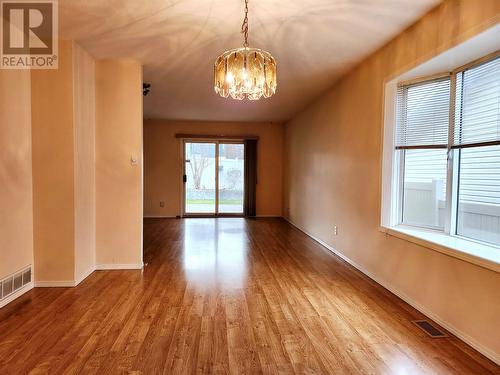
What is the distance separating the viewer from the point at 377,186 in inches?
128

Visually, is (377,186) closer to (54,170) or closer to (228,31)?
(228,31)

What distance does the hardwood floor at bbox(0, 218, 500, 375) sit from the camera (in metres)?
1.84

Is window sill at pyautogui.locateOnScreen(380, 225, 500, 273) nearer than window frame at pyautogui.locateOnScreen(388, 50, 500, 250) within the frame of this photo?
Yes

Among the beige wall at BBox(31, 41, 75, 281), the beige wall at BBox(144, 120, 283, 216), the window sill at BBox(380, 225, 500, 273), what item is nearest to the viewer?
the window sill at BBox(380, 225, 500, 273)

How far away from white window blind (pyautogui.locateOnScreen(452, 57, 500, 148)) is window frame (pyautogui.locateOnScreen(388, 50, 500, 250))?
0.12ft

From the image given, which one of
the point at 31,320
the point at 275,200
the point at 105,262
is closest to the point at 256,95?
the point at 31,320

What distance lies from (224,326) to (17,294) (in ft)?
6.50

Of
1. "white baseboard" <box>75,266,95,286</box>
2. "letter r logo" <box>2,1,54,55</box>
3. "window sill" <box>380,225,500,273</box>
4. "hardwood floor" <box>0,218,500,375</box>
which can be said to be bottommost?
"hardwood floor" <box>0,218,500,375</box>

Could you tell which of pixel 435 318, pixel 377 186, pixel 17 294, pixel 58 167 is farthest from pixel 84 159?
pixel 435 318

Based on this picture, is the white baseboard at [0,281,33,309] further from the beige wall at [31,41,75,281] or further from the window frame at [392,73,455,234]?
the window frame at [392,73,455,234]

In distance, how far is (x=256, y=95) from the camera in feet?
7.02

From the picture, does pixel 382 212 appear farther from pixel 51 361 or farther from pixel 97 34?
pixel 97 34

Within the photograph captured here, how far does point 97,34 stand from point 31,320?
252 centimetres

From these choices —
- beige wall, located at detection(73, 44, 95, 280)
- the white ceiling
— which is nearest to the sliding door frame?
the white ceiling
